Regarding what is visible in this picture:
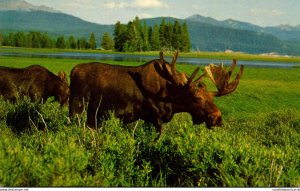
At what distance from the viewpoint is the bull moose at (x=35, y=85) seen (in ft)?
42.9

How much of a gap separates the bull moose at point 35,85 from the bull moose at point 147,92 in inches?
152

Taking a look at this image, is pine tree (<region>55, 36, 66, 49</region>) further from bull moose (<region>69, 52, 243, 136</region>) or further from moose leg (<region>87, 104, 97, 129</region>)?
moose leg (<region>87, 104, 97, 129</region>)

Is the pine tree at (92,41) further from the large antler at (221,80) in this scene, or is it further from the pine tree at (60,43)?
the large antler at (221,80)

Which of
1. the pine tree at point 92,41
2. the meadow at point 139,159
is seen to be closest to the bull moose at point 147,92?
the meadow at point 139,159

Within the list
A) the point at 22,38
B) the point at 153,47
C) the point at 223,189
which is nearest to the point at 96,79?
the point at 223,189

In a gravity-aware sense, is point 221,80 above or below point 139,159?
above

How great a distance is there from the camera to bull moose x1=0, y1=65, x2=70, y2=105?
42.9ft

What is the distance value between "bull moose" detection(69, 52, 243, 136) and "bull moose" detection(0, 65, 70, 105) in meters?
3.85

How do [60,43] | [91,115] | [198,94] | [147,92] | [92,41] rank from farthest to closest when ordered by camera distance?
[60,43] < [92,41] < [91,115] < [147,92] < [198,94]

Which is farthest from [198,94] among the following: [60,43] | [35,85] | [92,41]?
[60,43]

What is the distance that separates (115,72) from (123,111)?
85 cm

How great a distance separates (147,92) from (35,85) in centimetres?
518

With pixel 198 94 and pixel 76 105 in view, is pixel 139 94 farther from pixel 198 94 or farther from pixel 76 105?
pixel 76 105

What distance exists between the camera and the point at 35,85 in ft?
42.9
